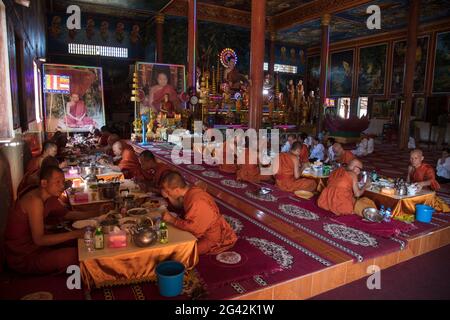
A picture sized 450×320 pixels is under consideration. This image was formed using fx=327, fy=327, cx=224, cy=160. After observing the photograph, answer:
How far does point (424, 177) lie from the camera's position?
17.5 feet

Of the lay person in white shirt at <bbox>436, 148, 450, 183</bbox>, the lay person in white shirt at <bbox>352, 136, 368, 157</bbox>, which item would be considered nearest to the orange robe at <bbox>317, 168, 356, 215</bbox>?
the lay person in white shirt at <bbox>436, 148, 450, 183</bbox>

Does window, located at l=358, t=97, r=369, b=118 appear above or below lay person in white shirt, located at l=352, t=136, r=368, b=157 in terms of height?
above

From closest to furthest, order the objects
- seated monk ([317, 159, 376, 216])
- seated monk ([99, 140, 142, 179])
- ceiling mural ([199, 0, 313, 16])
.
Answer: seated monk ([317, 159, 376, 216]) → seated monk ([99, 140, 142, 179]) → ceiling mural ([199, 0, 313, 16])

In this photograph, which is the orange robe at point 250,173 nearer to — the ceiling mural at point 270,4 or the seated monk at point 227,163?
the seated monk at point 227,163

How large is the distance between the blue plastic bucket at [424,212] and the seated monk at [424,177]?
0.46 metres

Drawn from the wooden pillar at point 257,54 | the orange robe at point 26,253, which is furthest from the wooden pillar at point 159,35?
the orange robe at point 26,253

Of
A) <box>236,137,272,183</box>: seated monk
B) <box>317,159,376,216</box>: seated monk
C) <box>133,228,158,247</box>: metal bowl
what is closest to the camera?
<box>133,228,158,247</box>: metal bowl

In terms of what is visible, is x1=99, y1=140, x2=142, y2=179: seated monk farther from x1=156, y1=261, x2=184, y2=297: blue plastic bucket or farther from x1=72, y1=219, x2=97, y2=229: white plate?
x1=156, y1=261, x2=184, y2=297: blue plastic bucket

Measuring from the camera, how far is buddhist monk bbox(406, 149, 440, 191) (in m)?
5.21

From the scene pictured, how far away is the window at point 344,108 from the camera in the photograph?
21516 mm

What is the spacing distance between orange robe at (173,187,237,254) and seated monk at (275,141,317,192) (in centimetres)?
279

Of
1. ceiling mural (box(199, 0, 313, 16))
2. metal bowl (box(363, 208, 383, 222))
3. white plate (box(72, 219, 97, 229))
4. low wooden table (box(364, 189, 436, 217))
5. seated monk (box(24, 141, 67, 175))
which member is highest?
ceiling mural (box(199, 0, 313, 16))

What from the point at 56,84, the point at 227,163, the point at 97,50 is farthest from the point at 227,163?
the point at 97,50
